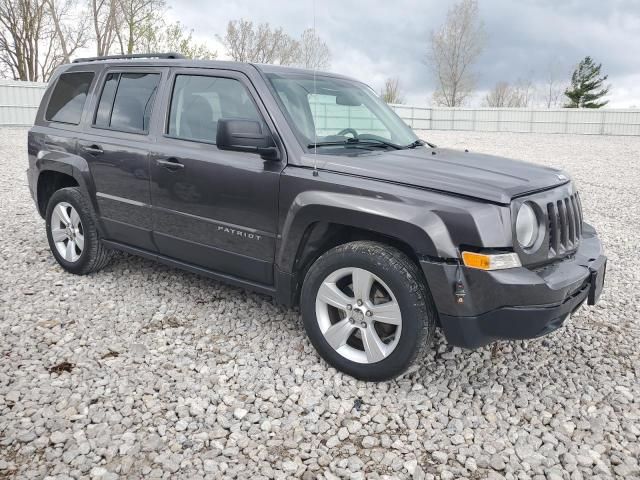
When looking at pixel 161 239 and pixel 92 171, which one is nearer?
pixel 161 239

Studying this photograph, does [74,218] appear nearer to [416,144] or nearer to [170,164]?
[170,164]

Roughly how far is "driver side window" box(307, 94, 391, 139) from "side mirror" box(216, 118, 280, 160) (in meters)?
0.38

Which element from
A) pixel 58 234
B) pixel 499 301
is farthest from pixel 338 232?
pixel 58 234

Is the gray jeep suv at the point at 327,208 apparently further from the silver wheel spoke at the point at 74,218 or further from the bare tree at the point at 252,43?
the bare tree at the point at 252,43

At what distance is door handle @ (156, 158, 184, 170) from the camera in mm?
3859

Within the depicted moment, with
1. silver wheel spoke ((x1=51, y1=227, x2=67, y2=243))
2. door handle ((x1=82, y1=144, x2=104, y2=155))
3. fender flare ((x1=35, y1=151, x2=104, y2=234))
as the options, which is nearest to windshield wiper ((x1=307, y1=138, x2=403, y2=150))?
door handle ((x1=82, y1=144, x2=104, y2=155))

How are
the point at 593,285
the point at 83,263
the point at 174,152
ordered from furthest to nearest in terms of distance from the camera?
the point at 83,263 < the point at 174,152 < the point at 593,285

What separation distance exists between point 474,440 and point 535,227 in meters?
1.17

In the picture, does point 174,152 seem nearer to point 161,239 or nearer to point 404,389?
point 161,239

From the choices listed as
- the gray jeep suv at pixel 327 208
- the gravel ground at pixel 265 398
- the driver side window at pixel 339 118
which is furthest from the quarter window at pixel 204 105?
the gravel ground at pixel 265 398

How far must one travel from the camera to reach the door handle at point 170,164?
386cm

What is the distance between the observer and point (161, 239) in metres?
4.15

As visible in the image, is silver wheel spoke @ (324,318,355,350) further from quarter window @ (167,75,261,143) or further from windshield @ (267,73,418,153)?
quarter window @ (167,75,261,143)

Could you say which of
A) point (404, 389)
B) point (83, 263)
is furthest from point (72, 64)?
point (404, 389)
